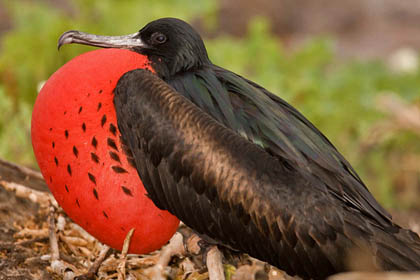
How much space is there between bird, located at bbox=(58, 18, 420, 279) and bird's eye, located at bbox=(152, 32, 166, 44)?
19 cm

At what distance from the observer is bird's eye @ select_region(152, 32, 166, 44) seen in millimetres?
2031

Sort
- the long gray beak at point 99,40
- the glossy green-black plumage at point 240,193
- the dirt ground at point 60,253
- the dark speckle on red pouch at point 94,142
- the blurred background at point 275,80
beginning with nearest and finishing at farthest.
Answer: the glossy green-black plumage at point 240,193 → the dark speckle on red pouch at point 94,142 → the long gray beak at point 99,40 → the dirt ground at point 60,253 → the blurred background at point 275,80

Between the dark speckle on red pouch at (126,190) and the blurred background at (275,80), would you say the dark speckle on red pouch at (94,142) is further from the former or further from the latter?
the blurred background at (275,80)

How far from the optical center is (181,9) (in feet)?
17.1

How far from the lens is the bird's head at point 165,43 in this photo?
6.57 ft

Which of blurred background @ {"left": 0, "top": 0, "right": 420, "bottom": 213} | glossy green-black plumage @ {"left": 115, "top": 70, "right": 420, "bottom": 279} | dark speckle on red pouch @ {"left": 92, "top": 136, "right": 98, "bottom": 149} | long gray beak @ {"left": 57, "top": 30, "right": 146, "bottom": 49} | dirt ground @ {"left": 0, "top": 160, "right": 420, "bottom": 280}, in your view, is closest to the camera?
glossy green-black plumage @ {"left": 115, "top": 70, "right": 420, "bottom": 279}

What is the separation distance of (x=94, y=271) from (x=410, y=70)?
5015 millimetres

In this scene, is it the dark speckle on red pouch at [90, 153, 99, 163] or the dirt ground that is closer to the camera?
the dark speckle on red pouch at [90, 153, 99, 163]

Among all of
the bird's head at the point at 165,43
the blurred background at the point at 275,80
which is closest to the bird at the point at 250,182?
the bird's head at the point at 165,43

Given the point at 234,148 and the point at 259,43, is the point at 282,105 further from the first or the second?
the point at 259,43

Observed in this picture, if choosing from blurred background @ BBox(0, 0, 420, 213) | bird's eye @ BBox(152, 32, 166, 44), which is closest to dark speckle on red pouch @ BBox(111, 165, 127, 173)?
bird's eye @ BBox(152, 32, 166, 44)

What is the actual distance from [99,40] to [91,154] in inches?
16.1

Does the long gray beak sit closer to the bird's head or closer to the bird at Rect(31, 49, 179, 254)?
the bird's head

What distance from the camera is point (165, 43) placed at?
79.9 inches
